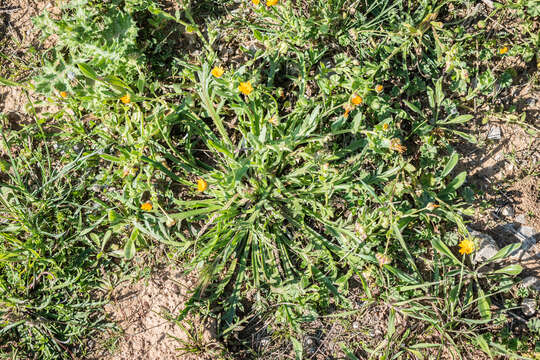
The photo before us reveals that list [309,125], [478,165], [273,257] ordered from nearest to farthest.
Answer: [309,125] < [273,257] < [478,165]

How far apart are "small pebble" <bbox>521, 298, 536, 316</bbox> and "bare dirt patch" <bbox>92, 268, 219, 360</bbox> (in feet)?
7.74

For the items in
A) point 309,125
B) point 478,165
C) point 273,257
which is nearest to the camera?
point 309,125

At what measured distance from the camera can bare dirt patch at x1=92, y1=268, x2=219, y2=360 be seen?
2.94 m

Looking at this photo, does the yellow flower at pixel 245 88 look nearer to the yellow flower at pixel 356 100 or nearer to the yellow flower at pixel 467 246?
the yellow flower at pixel 356 100

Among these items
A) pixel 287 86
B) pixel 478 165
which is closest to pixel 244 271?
pixel 287 86

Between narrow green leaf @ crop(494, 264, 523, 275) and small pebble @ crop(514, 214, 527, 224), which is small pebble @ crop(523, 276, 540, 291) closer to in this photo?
narrow green leaf @ crop(494, 264, 523, 275)

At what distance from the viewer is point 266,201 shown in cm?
297

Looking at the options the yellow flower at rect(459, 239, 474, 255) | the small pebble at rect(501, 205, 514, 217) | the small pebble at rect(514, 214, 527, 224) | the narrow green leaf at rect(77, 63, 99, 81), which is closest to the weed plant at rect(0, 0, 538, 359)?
the yellow flower at rect(459, 239, 474, 255)

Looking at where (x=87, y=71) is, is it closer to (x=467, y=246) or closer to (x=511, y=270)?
(x=467, y=246)

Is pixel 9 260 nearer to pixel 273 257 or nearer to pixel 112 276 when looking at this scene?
pixel 112 276

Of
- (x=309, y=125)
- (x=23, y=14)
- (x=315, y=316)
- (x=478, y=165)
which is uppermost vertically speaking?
(x=23, y=14)

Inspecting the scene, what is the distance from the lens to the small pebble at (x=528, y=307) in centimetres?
304

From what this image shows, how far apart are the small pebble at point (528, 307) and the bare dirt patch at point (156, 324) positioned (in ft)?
7.74

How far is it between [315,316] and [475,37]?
101 inches
